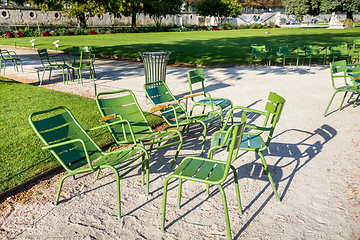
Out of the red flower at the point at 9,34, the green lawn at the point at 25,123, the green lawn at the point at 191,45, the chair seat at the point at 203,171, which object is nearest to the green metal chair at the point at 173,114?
the green lawn at the point at 25,123

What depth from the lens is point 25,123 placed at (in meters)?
6.03

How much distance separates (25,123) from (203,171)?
14.5 ft

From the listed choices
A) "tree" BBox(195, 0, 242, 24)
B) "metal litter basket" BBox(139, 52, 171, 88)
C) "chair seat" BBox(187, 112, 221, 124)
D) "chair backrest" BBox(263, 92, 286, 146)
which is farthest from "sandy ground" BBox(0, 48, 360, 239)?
"tree" BBox(195, 0, 242, 24)

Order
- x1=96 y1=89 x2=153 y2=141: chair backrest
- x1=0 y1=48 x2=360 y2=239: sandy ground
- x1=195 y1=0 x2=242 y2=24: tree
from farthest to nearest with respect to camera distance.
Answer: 1. x1=195 y1=0 x2=242 y2=24: tree
2. x1=96 y1=89 x2=153 y2=141: chair backrest
3. x1=0 y1=48 x2=360 y2=239: sandy ground

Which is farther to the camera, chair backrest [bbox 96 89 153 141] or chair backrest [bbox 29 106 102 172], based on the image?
chair backrest [bbox 96 89 153 141]

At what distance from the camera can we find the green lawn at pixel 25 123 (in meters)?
4.36

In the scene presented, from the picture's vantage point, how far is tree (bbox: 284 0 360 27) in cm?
3834

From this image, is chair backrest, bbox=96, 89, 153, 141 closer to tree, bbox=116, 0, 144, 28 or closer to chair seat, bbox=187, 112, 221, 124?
chair seat, bbox=187, 112, 221, 124

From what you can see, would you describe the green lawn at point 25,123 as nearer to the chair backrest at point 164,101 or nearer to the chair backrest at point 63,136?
the chair backrest at point 63,136

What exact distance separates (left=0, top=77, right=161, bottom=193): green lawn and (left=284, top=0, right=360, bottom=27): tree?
40.2m

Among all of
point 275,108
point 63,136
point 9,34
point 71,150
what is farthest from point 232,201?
point 9,34

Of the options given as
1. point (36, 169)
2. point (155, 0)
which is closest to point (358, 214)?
point (36, 169)

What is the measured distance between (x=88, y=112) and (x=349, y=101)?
6.40 meters

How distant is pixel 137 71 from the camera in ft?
40.8
